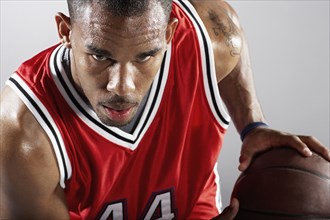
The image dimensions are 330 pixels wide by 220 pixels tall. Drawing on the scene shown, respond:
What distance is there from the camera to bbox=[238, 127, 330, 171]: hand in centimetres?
158

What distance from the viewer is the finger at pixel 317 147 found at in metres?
1.58

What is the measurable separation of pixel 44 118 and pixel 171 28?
286 mm

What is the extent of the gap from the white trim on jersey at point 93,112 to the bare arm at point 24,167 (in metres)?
0.09

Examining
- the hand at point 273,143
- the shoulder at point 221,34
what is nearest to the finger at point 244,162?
the hand at point 273,143

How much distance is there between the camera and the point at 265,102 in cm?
264

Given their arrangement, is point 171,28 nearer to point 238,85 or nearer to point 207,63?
point 207,63

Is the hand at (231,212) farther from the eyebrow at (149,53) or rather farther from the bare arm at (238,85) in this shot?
the eyebrow at (149,53)

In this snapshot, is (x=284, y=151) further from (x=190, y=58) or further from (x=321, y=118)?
(x=321, y=118)

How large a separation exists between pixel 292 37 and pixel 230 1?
230mm

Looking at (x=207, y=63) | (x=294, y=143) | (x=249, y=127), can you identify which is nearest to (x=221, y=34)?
(x=207, y=63)

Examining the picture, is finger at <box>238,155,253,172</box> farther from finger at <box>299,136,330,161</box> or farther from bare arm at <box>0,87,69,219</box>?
bare arm at <box>0,87,69,219</box>

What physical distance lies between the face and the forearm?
0.41 meters

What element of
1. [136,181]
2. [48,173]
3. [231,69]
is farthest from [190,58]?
[48,173]

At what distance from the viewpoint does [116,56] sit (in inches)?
55.6
